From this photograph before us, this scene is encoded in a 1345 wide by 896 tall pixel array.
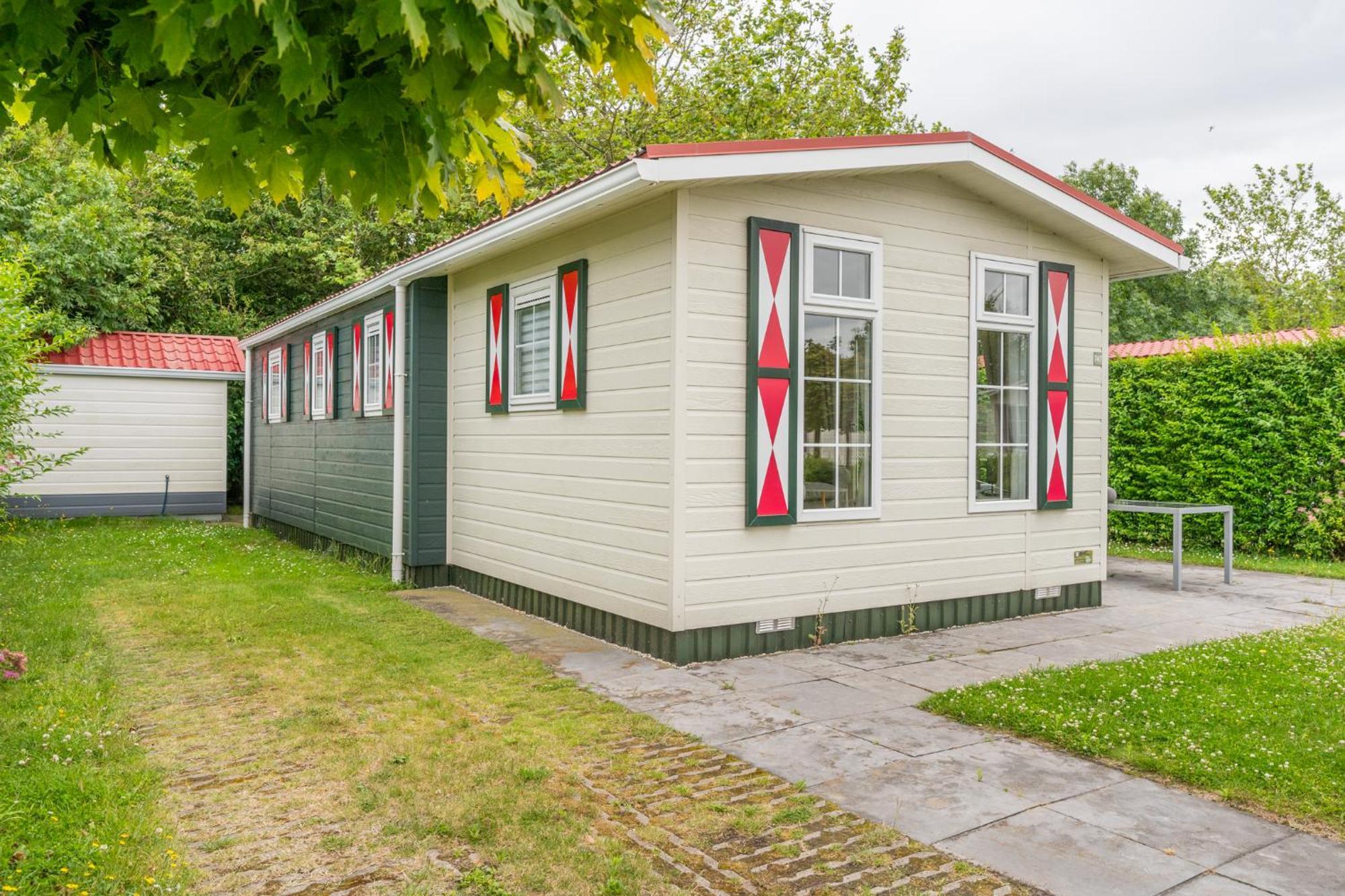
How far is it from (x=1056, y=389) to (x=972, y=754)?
161 inches

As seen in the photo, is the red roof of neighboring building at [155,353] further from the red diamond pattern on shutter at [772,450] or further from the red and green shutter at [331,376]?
the red diamond pattern on shutter at [772,450]

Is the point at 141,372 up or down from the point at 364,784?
up

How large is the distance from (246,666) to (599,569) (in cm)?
219

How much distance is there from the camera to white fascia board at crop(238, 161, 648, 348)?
5.52m

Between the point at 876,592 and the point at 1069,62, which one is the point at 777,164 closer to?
the point at 876,592

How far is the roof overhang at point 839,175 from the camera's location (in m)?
5.38

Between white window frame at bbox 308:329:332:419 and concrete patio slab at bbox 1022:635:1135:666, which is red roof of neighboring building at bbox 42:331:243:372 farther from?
concrete patio slab at bbox 1022:635:1135:666

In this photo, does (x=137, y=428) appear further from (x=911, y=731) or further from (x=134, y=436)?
(x=911, y=731)

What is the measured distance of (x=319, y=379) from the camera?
11453 mm

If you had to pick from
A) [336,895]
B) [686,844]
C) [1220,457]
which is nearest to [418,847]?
[336,895]

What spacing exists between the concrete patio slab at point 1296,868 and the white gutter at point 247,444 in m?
14.0

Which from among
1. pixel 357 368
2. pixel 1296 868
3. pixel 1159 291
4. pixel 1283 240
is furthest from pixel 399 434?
pixel 1283 240

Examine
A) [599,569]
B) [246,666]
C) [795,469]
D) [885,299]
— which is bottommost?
[246,666]

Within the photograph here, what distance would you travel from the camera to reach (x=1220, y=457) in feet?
37.4
